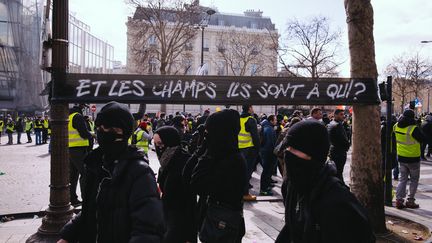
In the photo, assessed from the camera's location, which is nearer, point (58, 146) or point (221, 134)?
point (221, 134)

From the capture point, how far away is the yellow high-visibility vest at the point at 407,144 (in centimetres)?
754

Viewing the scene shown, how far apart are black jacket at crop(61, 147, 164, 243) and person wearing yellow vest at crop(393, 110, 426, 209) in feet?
21.0

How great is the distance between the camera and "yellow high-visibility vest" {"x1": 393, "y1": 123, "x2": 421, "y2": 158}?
7543mm

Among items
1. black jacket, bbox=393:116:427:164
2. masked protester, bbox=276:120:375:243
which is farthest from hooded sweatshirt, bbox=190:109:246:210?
black jacket, bbox=393:116:427:164

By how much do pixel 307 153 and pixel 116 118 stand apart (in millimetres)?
1134

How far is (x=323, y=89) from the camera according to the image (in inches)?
203

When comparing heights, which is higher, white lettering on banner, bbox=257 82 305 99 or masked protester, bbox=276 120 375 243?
white lettering on banner, bbox=257 82 305 99

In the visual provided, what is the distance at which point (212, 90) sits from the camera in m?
4.95

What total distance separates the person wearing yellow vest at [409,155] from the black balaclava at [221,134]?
17.1 feet

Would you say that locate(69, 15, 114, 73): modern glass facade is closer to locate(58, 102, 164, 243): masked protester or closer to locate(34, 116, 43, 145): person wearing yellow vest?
locate(34, 116, 43, 145): person wearing yellow vest

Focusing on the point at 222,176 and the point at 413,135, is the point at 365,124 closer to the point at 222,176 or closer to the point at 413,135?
the point at 222,176

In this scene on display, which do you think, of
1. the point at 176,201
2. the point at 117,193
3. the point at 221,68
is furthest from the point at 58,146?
the point at 221,68

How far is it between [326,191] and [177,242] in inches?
70.8

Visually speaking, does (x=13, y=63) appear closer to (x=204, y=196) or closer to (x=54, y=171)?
(x=54, y=171)
